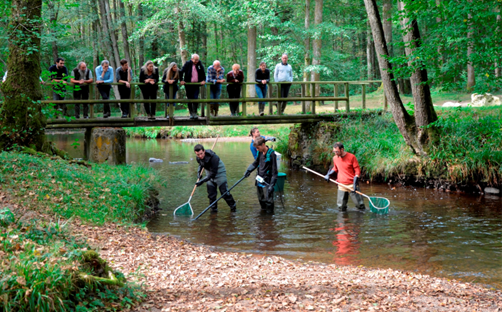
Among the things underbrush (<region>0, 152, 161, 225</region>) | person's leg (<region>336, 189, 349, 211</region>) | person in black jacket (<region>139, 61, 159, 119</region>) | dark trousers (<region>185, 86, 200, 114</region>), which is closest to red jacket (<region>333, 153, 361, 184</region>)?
person's leg (<region>336, 189, 349, 211</region>)

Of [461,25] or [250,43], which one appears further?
[250,43]

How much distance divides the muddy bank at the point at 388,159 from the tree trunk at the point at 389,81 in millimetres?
465

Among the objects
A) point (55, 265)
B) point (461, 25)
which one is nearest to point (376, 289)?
point (55, 265)

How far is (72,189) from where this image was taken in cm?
860

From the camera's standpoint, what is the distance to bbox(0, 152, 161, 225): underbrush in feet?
25.2

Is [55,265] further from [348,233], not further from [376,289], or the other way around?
[348,233]

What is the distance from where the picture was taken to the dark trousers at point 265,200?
34.8 feet

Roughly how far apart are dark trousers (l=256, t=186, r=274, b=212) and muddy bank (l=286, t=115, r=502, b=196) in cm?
500

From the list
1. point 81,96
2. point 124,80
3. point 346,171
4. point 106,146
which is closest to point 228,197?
point 346,171

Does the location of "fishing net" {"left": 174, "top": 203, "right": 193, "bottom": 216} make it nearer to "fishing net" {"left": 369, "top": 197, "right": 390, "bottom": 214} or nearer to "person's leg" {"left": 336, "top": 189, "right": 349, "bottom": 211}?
"person's leg" {"left": 336, "top": 189, "right": 349, "bottom": 211}

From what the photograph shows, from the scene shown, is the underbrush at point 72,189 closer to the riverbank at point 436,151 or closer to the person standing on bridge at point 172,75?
the person standing on bridge at point 172,75

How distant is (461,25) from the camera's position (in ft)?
39.3

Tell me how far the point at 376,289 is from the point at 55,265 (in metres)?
3.39

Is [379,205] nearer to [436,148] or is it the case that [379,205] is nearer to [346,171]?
[346,171]
